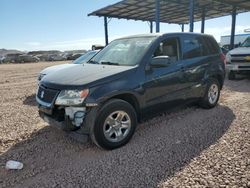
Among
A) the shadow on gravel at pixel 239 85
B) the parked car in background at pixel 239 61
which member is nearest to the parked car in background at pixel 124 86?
the shadow on gravel at pixel 239 85

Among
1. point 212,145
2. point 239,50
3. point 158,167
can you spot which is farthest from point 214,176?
point 239,50

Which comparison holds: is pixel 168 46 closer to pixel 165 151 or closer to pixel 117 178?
pixel 165 151

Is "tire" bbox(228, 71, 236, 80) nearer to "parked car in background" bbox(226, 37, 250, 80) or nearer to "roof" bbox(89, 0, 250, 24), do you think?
"parked car in background" bbox(226, 37, 250, 80)

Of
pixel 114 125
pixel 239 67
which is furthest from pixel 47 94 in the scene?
pixel 239 67

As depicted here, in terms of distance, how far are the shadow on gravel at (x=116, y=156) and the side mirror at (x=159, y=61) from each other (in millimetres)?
1310

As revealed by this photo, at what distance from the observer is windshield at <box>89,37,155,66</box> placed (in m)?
4.57

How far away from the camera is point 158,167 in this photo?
3457mm

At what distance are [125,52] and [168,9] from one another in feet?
53.6

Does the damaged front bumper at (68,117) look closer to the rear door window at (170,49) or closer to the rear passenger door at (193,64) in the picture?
the rear door window at (170,49)

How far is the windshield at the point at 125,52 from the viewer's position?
4.57 m

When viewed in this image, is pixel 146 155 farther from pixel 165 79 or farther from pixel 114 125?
pixel 165 79

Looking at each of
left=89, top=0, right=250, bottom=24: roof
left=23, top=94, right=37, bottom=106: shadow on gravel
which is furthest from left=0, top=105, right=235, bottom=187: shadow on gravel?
left=89, top=0, right=250, bottom=24: roof

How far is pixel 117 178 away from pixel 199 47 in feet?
12.8

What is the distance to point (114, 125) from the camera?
4.02 metres
